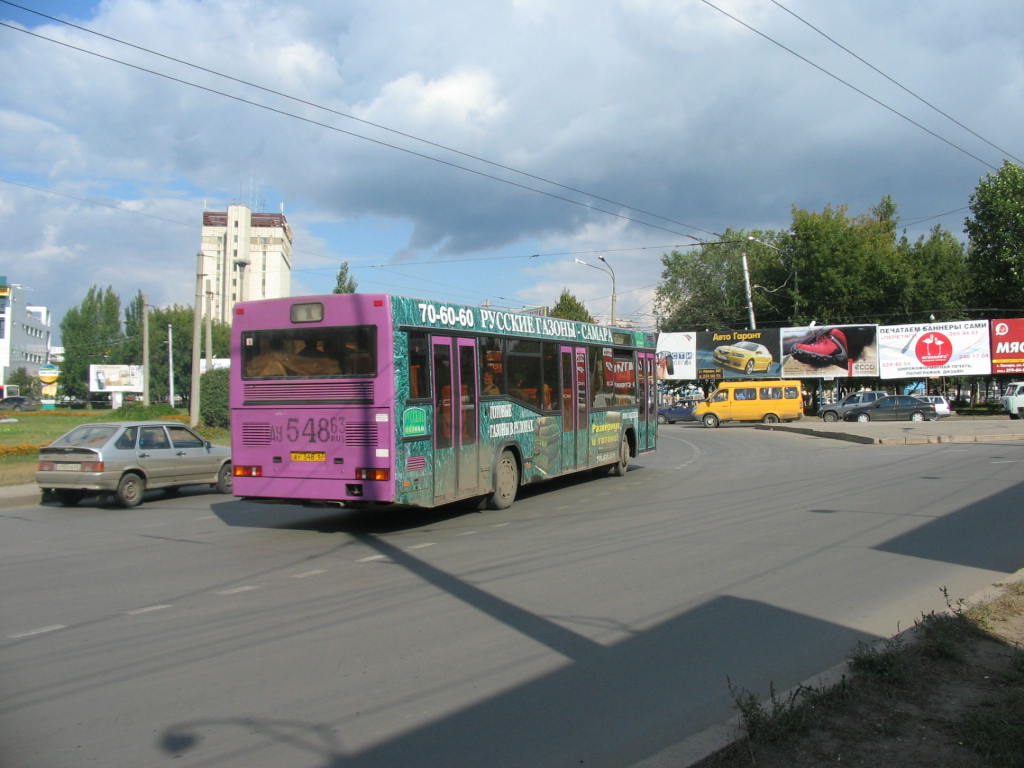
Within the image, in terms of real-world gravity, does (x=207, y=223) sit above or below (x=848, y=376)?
above

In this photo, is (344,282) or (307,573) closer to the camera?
(307,573)

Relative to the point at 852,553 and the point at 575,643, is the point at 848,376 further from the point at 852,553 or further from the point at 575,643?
the point at 575,643

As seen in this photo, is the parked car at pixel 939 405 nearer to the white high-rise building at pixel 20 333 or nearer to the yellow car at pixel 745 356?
the yellow car at pixel 745 356

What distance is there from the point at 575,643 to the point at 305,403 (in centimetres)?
649

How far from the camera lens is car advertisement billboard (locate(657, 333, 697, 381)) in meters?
60.5

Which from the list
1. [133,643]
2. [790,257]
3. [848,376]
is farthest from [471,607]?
[790,257]

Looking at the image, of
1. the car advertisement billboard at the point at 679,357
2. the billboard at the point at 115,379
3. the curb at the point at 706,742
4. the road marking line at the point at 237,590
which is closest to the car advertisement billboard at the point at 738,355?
the car advertisement billboard at the point at 679,357

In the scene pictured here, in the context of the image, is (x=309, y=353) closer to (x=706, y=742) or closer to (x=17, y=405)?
(x=706, y=742)

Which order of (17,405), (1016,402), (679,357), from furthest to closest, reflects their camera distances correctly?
(17,405)
(679,357)
(1016,402)

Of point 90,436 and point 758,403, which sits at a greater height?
point 90,436

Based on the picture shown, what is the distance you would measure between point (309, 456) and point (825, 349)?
50.2 meters

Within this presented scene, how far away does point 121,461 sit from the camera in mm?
15680

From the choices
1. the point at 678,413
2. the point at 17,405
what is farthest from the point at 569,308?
the point at 17,405

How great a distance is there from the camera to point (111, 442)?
51.3ft
